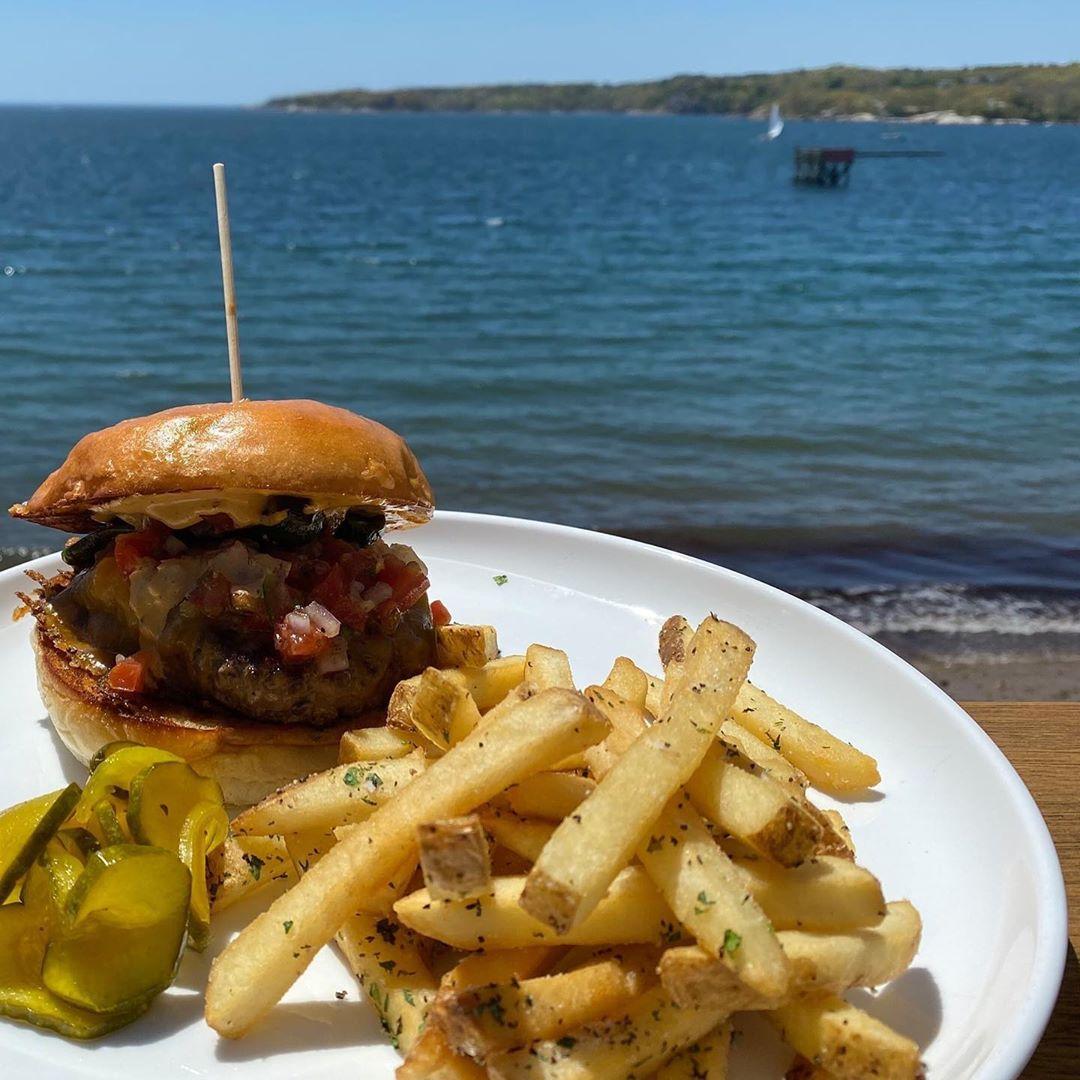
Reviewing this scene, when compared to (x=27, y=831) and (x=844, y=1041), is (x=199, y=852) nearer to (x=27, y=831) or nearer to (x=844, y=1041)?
(x=27, y=831)

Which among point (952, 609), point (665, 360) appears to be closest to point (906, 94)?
point (665, 360)

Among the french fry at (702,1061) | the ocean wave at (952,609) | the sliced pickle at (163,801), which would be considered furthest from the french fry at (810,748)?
the ocean wave at (952,609)

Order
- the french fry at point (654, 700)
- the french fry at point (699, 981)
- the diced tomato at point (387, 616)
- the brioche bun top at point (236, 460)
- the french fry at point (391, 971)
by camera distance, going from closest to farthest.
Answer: the french fry at point (699, 981) < the french fry at point (391, 971) < the french fry at point (654, 700) < the brioche bun top at point (236, 460) < the diced tomato at point (387, 616)

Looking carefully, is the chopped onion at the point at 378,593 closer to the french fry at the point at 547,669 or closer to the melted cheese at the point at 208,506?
the melted cheese at the point at 208,506

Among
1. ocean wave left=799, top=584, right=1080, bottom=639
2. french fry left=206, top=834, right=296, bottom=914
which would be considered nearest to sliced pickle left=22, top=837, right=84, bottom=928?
french fry left=206, top=834, right=296, bottom=914

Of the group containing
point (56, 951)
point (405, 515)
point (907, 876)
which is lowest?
point (907, 876)

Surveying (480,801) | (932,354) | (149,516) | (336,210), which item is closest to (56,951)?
(480,801)

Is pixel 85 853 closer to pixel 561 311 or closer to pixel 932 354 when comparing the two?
pixel 932 354
